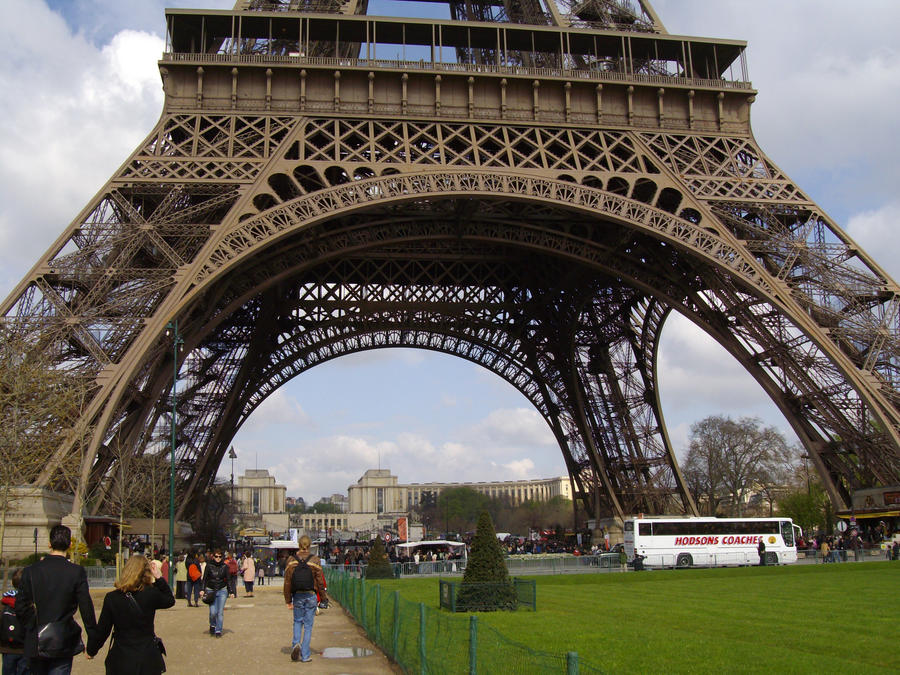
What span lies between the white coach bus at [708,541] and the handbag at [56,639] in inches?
1385

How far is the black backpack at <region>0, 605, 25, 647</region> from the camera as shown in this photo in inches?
312

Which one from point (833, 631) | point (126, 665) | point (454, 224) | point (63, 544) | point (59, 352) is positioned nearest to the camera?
point (126, 665)

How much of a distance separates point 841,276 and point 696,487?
47063 millimetres

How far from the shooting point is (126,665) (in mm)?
7227

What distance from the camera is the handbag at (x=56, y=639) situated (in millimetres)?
7296

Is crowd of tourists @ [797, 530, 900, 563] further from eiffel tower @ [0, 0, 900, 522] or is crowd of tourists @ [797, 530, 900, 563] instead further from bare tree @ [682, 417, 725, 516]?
bare tree @ [682, 417, 725, 516]

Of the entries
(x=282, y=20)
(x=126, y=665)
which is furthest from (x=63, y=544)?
(x=282, y=20)

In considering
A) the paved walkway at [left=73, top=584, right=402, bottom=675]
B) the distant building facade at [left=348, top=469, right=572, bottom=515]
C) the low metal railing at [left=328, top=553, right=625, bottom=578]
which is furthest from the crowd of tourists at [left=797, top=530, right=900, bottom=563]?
the distant building facade at [left=348, top=469, right=572, bottom=515]

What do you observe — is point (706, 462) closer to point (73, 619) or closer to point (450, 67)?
point (450, 67)

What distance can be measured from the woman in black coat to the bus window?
3921 cm

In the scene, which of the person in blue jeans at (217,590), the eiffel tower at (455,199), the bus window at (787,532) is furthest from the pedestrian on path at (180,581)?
the bus window at (787,532)

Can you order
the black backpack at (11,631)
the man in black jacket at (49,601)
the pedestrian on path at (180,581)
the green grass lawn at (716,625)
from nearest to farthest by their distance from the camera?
the man in black jacket at (49,601)
the black backpack at (11,631)
the green grass lawn at (716,625)
the pedestrian on path at (180,581)

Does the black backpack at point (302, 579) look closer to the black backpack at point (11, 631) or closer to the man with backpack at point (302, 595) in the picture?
the man with backpack at point (302, 595)

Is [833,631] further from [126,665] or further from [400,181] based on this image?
[400,181]
